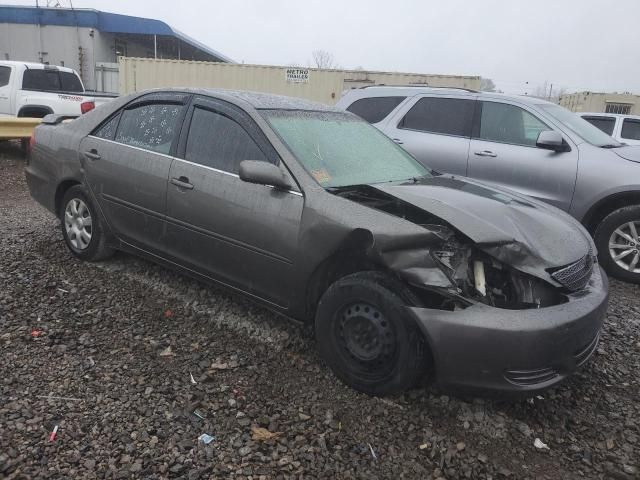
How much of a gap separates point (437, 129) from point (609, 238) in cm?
227

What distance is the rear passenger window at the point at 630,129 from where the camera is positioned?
10742mm

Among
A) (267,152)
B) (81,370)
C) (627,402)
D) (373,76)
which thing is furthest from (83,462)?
(373,76)

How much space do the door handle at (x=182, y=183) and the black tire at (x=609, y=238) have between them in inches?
154

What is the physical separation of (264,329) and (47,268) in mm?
2070

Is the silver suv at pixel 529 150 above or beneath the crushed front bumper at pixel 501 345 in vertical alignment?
above

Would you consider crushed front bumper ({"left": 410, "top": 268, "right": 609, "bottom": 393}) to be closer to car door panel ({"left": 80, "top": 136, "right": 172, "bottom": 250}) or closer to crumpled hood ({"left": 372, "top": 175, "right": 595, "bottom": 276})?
crumpled hood ({"left": 372, "top": 175, "right": 595, "bottom": 276})

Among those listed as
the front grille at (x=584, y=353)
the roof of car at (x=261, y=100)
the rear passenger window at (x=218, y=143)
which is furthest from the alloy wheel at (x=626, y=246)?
the rear passenger window at (x=218, y=143)

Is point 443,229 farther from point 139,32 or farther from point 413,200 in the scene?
point 139,32

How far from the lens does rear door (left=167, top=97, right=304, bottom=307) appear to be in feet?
10.0

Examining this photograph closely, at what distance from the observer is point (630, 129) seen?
1076 cm

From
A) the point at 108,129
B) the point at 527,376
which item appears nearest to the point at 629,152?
→ the point at 527,376

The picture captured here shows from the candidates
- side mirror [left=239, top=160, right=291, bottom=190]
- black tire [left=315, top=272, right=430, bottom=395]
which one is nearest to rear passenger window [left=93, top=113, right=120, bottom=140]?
side mirror [left=239, top=160, right=291, bottom=190]

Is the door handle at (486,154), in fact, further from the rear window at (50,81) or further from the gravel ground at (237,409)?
the rear window at (50,81)

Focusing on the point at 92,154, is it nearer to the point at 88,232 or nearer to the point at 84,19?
the point at 88,232
